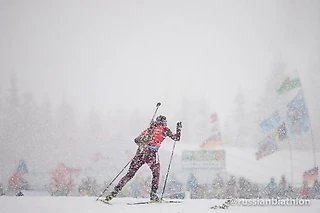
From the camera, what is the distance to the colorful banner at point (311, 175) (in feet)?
14.5

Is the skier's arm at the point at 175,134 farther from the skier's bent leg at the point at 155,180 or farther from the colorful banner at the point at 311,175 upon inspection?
the colorful banner at the point at 311,175

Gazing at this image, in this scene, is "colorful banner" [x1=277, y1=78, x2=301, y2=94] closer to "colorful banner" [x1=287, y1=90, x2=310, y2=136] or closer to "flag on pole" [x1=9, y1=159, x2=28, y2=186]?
"colorful banner" [x1=287, y1=90, x2=310, y2=136]

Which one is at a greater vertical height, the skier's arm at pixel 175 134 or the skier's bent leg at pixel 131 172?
the skier's arm at pixel 175 134

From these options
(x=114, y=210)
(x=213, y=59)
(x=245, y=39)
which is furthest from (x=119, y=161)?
(x=245, y=39)

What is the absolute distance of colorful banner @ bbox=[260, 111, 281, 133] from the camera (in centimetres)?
455

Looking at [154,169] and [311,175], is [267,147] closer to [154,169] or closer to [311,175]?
[311,175]

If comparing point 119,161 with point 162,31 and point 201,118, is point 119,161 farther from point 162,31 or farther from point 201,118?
point 162,31

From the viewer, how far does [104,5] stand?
486cm

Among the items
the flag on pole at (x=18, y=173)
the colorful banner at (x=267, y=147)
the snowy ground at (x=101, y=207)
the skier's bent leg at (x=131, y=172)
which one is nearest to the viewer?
the snowy ground at (x=101, y=207)

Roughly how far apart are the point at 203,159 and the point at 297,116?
1.20 meters

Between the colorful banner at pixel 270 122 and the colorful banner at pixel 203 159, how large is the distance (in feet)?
1.87

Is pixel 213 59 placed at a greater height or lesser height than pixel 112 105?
greater

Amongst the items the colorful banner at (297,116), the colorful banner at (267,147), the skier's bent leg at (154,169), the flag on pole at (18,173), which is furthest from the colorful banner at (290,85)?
the flag on pole at (18,173)

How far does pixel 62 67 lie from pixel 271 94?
8.06 ft
